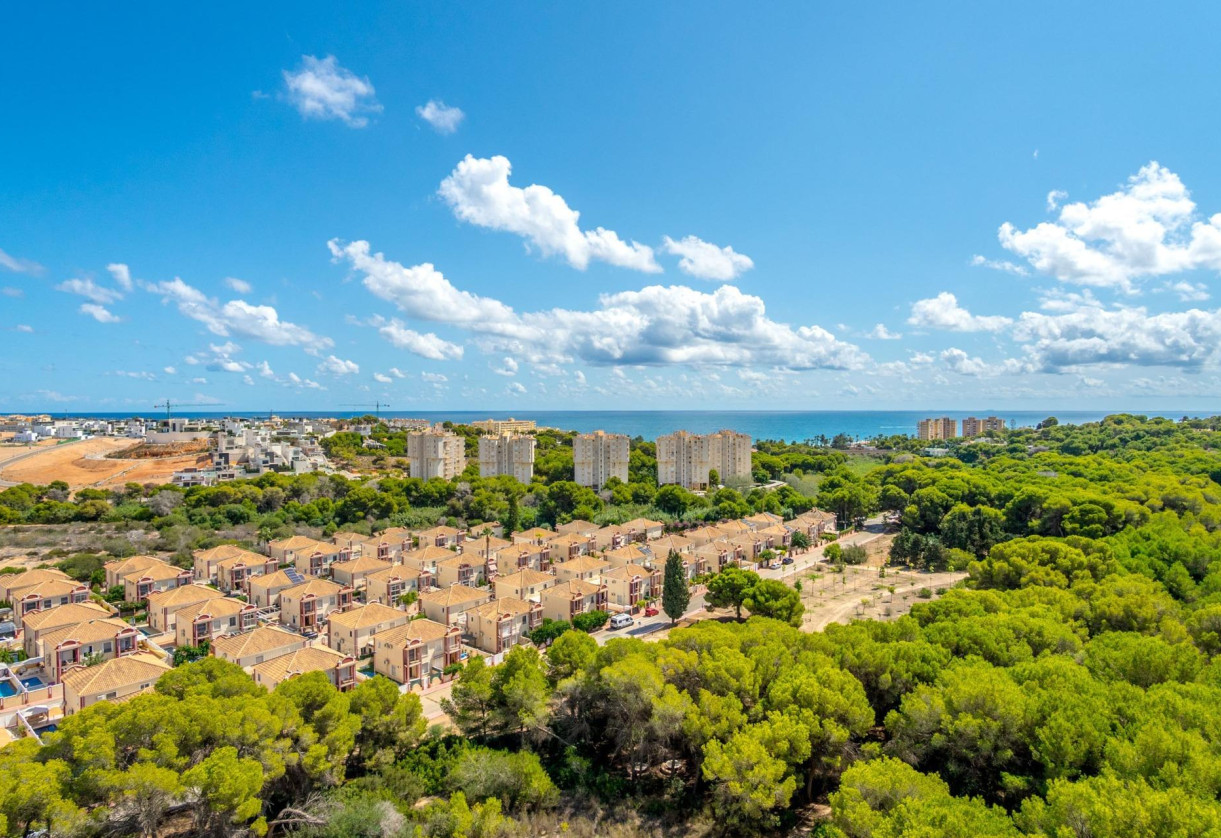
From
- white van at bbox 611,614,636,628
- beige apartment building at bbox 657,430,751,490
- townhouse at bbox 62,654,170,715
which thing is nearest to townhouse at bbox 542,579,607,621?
white van at bbox 611,614,636,628

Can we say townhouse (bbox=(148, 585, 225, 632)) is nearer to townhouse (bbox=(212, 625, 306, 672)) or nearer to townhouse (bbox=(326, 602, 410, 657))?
townhouse (bbox=(212, 625, 306, 672))

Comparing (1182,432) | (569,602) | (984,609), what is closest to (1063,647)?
(984,609)

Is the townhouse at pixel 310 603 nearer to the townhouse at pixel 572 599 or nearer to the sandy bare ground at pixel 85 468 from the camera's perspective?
the townhouse at pixel 572 599

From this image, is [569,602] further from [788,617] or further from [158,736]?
[158,736]

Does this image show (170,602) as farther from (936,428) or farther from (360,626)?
(936,428)

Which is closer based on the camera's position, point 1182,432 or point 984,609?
point 984,609

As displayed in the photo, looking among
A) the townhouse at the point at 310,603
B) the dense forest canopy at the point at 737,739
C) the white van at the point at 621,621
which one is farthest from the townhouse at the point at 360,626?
the white van at the point at 621,621

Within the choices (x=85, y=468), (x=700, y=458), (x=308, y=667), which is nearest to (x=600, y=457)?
(x=700, y=458)
